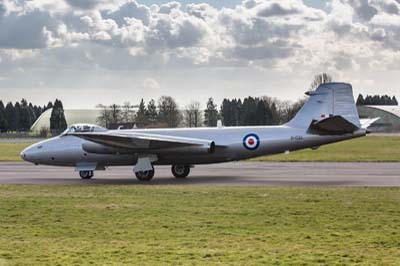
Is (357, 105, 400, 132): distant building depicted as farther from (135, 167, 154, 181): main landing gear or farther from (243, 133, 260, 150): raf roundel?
(135, 167, 154, 181): main landing gear

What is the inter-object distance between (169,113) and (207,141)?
106603 mm

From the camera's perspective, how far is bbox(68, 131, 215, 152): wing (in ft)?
85.0

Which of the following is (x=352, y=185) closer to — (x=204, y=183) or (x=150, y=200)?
(x=204, y=183)

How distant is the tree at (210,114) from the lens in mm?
150500

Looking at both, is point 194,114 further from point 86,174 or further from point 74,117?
point 86,174

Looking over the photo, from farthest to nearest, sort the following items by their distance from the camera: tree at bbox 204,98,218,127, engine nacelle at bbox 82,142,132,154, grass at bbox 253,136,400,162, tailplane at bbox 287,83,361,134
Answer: tree at bbox 204,98,218,127, grass at bbox 253,136,400,162, engine nacelle at bbox 82,142,132,154, tailplane at bbox 287,83,361,134

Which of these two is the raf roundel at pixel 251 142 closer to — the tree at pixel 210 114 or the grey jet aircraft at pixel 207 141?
the grey jet aircraft at pixel 207 141

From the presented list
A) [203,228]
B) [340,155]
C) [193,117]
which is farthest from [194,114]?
[203,228]

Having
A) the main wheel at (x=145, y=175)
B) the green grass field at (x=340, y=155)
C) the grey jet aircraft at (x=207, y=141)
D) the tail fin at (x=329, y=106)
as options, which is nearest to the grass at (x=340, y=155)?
the green grass field at (x=340, y=155)

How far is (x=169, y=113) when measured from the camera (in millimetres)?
133000

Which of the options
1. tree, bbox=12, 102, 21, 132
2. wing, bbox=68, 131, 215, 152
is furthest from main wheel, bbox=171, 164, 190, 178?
tree, bbox=12, 102, 21, 132

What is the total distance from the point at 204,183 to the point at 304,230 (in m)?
12.4

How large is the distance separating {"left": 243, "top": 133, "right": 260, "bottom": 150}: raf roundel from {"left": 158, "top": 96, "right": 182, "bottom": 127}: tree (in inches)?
3870

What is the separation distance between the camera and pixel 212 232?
11812mm
